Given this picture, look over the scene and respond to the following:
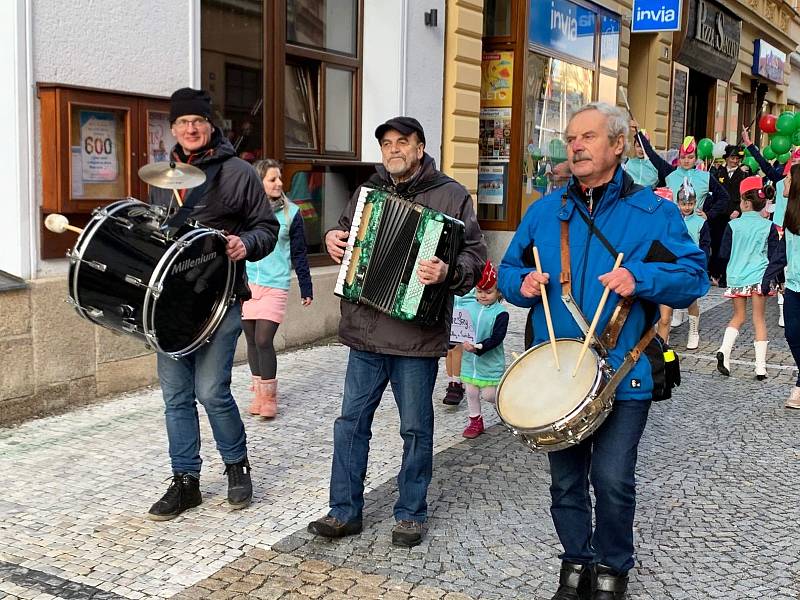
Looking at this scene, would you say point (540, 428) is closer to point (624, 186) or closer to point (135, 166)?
point (624, 186)

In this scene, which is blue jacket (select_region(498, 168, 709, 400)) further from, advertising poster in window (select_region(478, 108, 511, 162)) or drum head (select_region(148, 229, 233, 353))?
advertising poster in window (select_region(478, 108, 511, 162))

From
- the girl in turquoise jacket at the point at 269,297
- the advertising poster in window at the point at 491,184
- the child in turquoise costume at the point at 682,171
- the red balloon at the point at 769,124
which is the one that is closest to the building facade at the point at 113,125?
the girl in turquoise jacket at the point at 269,297

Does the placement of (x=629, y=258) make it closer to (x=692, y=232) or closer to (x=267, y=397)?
(x=267, y=397)

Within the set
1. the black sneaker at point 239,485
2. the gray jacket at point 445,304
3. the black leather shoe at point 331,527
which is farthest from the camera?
the black sneaker at point 239,485

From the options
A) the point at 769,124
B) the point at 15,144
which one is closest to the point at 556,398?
the point at 15,144

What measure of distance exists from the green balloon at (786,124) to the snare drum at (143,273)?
46.3 feet

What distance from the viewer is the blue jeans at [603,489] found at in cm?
345

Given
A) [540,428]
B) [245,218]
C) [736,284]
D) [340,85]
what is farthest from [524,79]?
[540,428]

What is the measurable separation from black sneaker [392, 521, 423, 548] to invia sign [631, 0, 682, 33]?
13.2 m

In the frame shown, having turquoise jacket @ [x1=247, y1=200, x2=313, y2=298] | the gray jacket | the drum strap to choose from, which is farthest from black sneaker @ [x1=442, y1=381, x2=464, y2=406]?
the drum strap

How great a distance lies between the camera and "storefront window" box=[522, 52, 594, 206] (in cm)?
1344

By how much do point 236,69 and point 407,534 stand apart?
16.9 ft

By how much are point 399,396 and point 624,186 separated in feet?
4.59

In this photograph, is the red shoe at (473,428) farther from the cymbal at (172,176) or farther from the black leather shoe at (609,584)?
the cymbal at (172,176)
